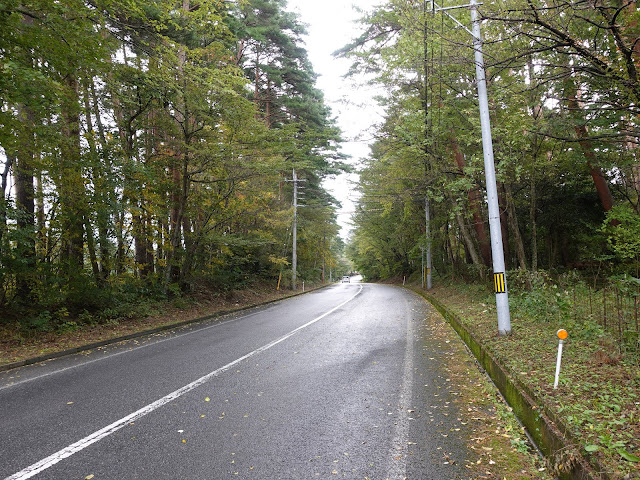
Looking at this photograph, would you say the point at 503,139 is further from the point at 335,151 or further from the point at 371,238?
the point at 371,238

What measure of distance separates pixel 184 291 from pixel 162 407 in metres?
11.8

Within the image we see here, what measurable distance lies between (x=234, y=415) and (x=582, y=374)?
4375 mm

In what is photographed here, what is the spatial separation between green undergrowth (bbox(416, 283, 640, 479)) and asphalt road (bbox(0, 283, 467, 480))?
105 centimetres

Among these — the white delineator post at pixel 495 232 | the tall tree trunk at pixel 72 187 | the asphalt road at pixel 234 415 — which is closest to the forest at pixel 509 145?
the white delineator post at pixel 495 232

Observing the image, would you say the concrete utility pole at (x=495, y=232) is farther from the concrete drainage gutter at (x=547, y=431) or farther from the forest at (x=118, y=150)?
the forest at (x=118, y=150)

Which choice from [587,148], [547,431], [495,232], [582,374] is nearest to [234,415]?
[547,431]

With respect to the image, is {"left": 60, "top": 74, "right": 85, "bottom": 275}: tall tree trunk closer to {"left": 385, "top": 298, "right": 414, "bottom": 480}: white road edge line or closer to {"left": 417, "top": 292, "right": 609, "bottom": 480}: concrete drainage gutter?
{"left": 385, "top": 298, "right": 414, "bottom": 480}: white road edge line

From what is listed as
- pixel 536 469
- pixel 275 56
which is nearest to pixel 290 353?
pixel 536 469

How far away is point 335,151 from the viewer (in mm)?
28734

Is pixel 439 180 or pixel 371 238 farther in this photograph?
pixel 371 238

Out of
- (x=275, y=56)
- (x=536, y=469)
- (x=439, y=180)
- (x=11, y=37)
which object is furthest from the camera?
(x=275, y=56)

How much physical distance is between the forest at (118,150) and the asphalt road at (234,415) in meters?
3.67

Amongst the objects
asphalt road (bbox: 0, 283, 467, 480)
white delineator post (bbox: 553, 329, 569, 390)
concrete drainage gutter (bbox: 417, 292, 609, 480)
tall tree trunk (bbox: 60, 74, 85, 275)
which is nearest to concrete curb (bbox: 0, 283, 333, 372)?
asphalt road (bbox: 0, 283, 467, 480)

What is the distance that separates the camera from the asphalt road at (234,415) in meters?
3.30
